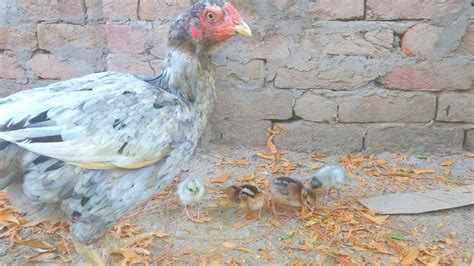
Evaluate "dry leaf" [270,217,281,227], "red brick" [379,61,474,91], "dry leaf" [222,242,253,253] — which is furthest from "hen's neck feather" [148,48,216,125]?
"red brick" [379,61,474,91]

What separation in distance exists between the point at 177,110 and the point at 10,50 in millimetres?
2120

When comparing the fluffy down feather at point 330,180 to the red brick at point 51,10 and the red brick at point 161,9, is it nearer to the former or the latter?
the red brick at point 161,9

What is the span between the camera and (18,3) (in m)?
3.66

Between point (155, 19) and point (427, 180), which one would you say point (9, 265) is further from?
point (427, 180)

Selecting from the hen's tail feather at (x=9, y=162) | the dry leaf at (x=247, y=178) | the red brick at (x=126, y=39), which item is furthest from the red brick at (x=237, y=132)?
the hen's tail feather at (x=9, y=162)

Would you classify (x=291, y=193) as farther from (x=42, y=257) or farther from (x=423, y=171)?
(x=42, y=257)

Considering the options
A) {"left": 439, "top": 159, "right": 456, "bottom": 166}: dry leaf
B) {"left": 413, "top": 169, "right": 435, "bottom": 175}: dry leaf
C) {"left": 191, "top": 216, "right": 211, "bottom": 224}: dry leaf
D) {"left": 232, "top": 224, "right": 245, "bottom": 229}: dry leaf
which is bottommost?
{"left": 232, "top": 224, "right": 245, "bottom": 229}: dry leaf

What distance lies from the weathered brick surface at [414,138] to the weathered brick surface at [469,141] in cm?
4

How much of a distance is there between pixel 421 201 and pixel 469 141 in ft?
2.77

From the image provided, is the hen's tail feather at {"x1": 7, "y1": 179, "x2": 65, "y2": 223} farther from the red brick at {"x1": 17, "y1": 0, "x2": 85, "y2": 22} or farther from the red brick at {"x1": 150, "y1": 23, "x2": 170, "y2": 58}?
the red brick at {"x1": 17, "y1": 0, "x2": 85, "y2": 22}

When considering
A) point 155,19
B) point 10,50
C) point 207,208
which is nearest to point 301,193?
point 207,208

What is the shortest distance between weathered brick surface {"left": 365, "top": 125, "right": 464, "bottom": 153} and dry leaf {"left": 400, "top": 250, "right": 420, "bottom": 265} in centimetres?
116

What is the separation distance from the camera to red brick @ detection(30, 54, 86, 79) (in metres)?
3.74

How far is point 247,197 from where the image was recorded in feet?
9.64
